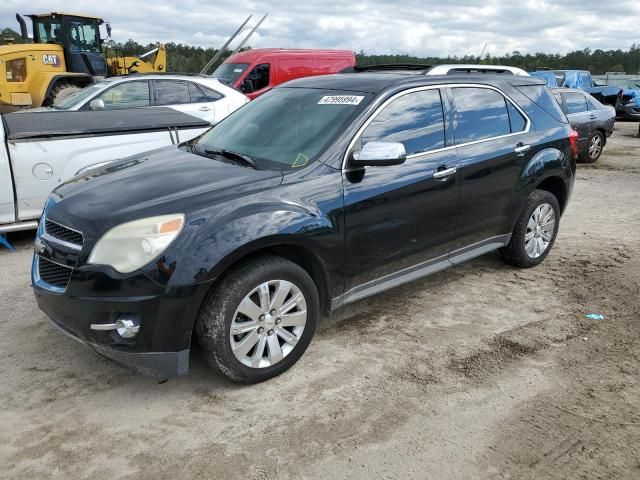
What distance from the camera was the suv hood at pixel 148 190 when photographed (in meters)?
3.12

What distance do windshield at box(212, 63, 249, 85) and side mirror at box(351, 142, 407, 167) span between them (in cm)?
1138

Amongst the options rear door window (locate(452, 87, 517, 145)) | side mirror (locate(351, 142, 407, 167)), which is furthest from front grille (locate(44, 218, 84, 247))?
rear door window (locate(452, 87, 517, 145))

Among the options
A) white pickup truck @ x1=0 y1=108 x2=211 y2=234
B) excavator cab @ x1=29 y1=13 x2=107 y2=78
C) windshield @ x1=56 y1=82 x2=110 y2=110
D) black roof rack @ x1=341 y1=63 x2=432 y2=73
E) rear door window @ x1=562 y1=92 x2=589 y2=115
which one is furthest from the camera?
excavator cab @ x1=29 y1=13 x2=107 y2=78

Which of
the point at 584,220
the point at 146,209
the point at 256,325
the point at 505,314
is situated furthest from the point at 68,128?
the point at 584,220

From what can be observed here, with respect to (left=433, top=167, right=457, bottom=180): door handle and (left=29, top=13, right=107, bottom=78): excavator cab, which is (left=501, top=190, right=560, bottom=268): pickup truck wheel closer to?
(left=433, top=167, right=457, bottom=180): door handle

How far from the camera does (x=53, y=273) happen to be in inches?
129

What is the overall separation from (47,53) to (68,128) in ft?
34.5

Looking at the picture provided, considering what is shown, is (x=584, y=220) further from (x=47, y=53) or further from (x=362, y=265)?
(x=47, y=53)

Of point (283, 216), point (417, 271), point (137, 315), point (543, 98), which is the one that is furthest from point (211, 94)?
point (137, 315)

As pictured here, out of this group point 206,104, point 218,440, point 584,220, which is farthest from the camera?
point 206,104

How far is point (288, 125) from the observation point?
4.07 metres

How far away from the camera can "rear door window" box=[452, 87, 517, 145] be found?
175 inches

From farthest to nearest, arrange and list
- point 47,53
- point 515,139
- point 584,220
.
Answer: point 47,53
point 584,220
point 515,139

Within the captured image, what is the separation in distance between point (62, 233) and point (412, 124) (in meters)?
2.44
